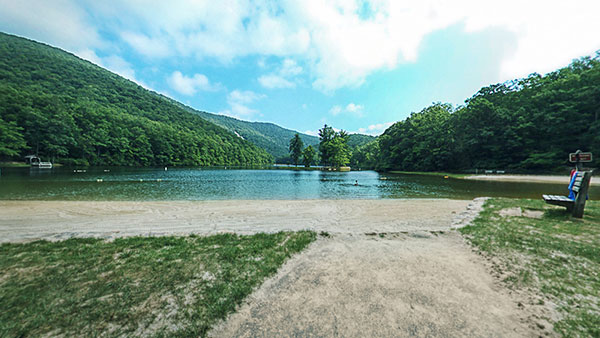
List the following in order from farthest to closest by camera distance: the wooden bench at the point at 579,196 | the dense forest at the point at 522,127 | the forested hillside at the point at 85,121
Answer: the forested hillside at the point at 85,121 → the dense forest at the point at 522,127 → the wooden bench at the point at 579,196

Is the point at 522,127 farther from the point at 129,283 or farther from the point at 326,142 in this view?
the point at 129,283

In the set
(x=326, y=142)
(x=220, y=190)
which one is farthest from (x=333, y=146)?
(x=220, y=190)

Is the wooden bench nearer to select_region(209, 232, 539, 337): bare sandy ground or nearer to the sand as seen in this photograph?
the sand

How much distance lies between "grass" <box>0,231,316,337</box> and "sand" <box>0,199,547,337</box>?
419 mm

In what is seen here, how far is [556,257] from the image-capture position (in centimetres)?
432

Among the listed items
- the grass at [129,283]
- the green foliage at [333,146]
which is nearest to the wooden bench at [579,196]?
the grass at [129,283]

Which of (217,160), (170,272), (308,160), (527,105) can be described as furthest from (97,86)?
(527,105)

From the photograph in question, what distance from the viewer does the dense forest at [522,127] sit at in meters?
38.8

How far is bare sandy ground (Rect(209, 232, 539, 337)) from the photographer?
8.55 ft

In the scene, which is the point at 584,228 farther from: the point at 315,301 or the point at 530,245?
the point at 315,301

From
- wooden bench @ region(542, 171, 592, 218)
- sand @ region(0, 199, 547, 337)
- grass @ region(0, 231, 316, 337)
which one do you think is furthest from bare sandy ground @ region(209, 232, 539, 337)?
wooden bench @ region(542, 171, 592, 218)

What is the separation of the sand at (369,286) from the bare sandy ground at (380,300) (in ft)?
0.04

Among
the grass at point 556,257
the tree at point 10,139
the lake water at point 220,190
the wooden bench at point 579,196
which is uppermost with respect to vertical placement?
the tree at point 10,139

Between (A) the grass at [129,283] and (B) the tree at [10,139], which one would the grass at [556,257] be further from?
(B) the tree at [10,139]
